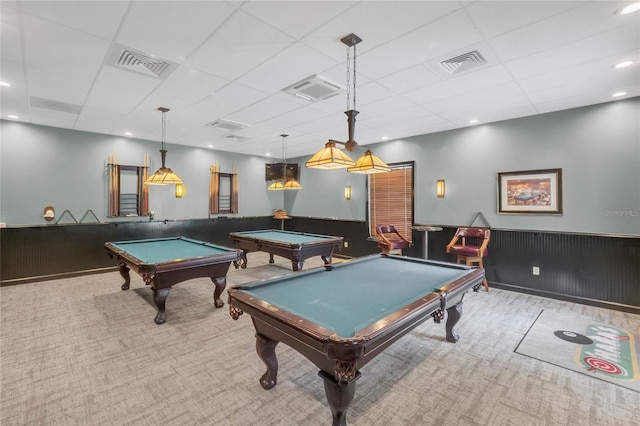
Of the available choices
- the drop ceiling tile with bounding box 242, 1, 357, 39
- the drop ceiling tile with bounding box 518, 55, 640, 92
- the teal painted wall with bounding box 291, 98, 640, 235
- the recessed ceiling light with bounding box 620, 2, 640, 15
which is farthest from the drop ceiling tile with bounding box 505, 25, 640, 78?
the drop ceiling tile with bounding box 242, 1, 357, 39

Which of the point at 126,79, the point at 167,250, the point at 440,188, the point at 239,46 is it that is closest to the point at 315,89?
the point at 239,46

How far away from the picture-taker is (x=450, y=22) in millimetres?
2322

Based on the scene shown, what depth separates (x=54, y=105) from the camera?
4.29 meters

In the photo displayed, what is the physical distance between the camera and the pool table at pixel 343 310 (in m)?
1.59

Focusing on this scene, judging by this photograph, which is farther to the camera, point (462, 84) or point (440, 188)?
point (440, 188)

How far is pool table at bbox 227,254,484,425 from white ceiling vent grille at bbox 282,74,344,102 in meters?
2.12

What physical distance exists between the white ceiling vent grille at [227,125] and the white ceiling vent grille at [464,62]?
3556 mm

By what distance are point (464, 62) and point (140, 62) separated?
3287mm

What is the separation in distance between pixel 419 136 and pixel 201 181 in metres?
5.38

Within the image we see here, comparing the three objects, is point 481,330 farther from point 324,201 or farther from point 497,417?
point 324,201

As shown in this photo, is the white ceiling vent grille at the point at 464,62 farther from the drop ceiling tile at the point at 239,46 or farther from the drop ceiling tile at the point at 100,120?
the drop ceiling tile at the point at 100,120

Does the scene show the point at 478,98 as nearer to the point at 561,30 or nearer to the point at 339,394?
the point at 561,30

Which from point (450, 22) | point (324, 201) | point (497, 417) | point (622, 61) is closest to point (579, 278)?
point (622, 61)

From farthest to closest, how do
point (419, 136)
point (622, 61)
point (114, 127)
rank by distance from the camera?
point (419, 136) → point (114, 127) → point (622, 61)
